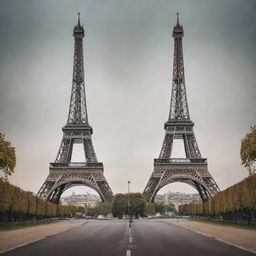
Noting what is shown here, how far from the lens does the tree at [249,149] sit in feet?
132

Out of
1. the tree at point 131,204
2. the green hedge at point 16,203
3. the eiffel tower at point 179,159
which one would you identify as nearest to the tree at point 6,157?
the green hedge at point 16,203

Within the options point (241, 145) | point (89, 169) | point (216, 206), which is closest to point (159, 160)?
point (89, 169)

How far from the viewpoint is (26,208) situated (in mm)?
47562

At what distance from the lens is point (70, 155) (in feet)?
263

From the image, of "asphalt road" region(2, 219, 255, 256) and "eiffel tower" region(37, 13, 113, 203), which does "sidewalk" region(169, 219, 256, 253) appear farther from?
"eiffel tower" region(37, 13, 113, 203)

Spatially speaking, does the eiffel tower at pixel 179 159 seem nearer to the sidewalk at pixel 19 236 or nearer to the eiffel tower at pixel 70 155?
the eiffel tower at pixel 70 155

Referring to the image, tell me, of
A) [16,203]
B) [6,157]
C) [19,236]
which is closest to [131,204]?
[16,203]

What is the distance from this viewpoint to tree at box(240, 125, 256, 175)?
40344mm

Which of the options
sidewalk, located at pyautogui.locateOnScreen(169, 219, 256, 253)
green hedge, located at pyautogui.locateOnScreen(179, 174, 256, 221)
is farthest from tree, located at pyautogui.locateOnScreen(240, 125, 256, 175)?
sidewalk, located at pyautogui.locateOnScreen(169, 219, 256, 253)

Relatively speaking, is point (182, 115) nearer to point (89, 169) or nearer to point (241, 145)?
point (89, 169)

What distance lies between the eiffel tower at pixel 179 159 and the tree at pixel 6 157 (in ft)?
115

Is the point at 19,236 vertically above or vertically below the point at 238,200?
below

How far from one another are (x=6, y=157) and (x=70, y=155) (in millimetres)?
39482

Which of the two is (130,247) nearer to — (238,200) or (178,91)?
(238,200)
